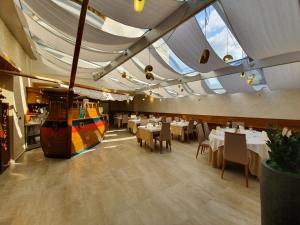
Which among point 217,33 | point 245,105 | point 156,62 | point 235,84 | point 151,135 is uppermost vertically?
point 217,33

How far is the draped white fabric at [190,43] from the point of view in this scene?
12.9ft

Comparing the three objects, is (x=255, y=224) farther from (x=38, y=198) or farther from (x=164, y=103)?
(x=164, y=103)

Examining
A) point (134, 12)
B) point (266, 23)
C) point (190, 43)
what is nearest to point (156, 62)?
point (190, 43)

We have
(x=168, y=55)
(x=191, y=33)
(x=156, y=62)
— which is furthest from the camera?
(x=168, y=55)

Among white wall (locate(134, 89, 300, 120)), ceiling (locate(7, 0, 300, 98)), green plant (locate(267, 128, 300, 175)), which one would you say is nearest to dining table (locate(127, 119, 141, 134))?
ceiling (locate(7, 0, 300, 98))

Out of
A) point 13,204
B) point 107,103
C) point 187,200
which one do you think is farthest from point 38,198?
point 107,103

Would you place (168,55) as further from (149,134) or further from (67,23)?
(67,23)

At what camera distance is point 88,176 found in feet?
11.0

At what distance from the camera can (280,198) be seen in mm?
1097

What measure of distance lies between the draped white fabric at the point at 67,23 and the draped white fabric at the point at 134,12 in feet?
2.15

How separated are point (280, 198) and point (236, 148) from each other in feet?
7.39

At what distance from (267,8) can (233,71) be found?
11.5 feet

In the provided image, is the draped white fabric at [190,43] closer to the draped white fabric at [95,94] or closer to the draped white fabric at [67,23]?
the draped white fabric at [67,23]

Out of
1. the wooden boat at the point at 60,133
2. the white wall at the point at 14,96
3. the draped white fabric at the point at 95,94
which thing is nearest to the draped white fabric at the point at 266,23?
the wooden boat at the point at 60,133
